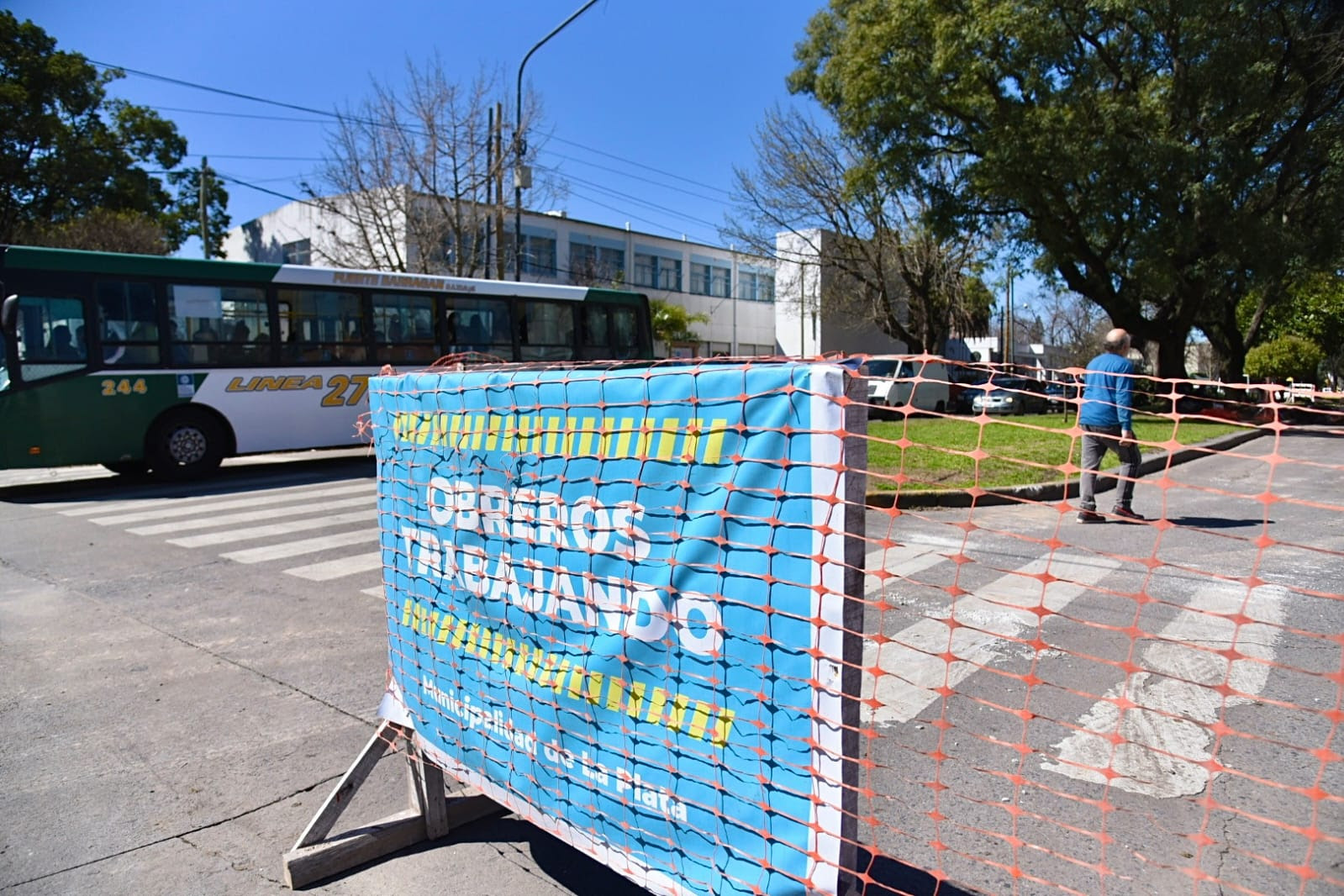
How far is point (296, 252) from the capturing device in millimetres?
36938

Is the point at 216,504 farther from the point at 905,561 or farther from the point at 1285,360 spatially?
the point at 1285,360

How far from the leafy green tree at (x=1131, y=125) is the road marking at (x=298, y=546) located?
18.2 metres

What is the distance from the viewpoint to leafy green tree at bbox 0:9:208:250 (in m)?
29.3

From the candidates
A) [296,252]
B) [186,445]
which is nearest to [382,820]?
[186,445]

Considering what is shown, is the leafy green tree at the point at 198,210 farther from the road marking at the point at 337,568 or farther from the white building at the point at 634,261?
the road marking at the point at 337,568

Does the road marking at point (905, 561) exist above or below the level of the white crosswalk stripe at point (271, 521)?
above

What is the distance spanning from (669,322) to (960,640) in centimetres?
3700

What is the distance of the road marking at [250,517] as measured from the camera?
29.9ft

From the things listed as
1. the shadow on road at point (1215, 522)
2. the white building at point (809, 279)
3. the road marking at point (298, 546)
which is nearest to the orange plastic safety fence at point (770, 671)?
the shadow on road at point (1215, 522)

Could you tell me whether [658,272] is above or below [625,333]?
above

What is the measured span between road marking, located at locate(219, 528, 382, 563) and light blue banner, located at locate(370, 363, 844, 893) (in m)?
5.33

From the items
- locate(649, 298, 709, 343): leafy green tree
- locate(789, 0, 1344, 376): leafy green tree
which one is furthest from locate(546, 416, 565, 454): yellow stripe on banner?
locate(649, 298, 709, 343): leafy green tree

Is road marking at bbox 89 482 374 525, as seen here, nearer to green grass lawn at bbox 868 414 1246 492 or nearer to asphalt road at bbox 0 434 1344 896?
asphalt road at bbox 0 434 1344 896

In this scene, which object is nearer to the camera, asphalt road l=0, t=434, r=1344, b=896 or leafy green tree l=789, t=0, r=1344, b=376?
asphalt road l=0, t=434, r=1344, b=896
